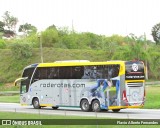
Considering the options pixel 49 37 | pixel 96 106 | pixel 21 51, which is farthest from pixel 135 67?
pixel 49 37

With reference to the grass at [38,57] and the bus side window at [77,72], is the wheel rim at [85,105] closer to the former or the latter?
the bus side window at [77,72]

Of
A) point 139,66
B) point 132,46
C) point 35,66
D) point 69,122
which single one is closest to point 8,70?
point 132,46

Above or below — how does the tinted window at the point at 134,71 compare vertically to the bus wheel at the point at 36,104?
above

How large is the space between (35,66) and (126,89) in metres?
7.84

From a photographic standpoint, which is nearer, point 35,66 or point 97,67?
point 97,67

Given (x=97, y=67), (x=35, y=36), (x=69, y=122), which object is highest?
(x=35, y=36)

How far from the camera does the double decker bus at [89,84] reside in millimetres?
29578

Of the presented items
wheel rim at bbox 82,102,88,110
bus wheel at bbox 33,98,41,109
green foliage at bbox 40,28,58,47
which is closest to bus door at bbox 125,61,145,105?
wheel rim at bbox 82,102,88,110

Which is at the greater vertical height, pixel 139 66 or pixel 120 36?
pixel 120 36

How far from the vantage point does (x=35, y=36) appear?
98.9 metres

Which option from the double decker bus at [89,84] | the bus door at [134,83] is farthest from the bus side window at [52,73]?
the bus door at [134,83]

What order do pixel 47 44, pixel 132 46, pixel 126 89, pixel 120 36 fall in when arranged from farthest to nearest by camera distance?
pixel 120 36, pixel 47 44, pixel 132 46, pixel 126 89

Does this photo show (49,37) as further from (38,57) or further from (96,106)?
(96,106)

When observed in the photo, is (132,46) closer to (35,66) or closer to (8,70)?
(8,70)
